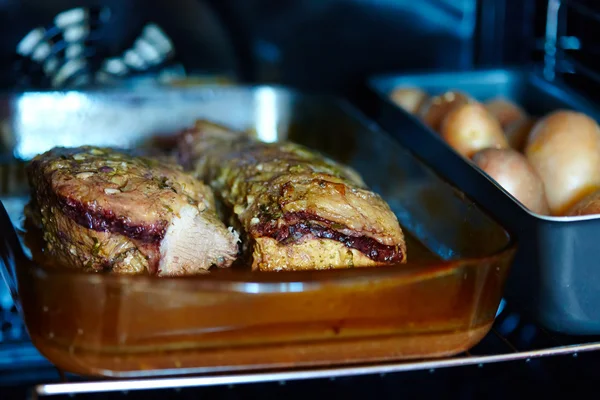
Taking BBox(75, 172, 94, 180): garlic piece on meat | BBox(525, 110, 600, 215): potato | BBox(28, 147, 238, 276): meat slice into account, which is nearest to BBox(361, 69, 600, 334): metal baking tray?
BBox(525, 110, 600, 215): potato

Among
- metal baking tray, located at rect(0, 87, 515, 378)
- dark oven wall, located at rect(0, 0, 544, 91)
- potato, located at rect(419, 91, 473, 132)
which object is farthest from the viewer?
dark oven wall, located at rect(0, 0, 544, 91)

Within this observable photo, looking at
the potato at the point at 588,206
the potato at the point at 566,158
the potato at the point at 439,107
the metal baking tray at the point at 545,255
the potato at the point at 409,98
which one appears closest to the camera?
the metal baking tray at the point at 545,255

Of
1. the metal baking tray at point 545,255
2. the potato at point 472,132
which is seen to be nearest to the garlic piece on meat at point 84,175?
the metal baking tray at point 545,255

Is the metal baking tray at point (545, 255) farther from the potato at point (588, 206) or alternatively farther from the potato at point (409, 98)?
the potato at point (409, 98)

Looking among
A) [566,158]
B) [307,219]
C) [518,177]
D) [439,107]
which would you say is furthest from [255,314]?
[439,107]

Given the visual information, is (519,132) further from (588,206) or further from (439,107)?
(588,206)

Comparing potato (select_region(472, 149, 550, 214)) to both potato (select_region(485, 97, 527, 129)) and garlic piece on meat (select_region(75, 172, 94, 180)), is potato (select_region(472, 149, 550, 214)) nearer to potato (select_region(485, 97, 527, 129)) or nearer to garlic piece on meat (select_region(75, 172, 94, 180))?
potato (select_region(485, 97, 527, 129))

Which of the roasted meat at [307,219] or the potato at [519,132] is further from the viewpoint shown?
the potato at [519,132]
